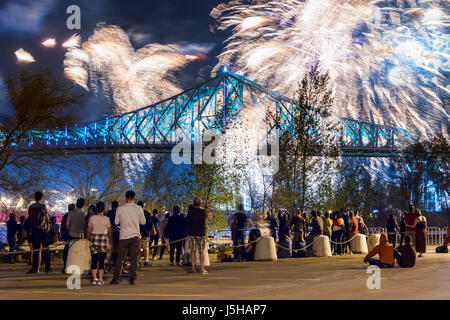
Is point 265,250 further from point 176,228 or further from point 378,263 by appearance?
point 378,263

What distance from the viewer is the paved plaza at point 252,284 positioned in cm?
1150

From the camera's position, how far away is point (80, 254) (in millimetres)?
14555

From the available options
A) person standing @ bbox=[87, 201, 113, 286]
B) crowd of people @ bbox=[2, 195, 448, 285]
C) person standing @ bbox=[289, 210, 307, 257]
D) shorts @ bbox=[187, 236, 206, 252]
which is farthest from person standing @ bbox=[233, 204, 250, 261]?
person standing @ bbox=[87, 201, 113, 286]

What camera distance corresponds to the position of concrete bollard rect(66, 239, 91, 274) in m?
14.5

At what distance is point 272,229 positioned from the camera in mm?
24891

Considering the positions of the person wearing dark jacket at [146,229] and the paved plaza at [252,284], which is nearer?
the paved plaza at [252,284]

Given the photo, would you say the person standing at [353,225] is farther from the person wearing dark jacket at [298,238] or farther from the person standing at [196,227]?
the person standing at [196,227]

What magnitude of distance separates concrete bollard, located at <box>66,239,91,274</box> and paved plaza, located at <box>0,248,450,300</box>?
0.42 m

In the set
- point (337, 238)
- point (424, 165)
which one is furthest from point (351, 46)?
point (337, 238)

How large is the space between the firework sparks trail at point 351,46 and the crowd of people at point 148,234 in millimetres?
37022

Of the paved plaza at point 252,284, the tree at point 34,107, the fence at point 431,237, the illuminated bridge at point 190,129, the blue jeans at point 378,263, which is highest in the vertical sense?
the illuminated bridge at point 190,129

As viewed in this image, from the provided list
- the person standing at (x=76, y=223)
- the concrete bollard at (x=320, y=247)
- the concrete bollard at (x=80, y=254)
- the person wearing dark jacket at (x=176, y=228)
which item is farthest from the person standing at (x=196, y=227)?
the concrete bollard at (x=320, y=247)

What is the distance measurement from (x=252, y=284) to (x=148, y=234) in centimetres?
591

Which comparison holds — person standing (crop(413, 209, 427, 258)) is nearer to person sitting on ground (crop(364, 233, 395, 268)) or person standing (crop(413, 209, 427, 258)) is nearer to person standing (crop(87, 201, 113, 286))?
person sitting on ground (crop(364, 233, 395, 268))
